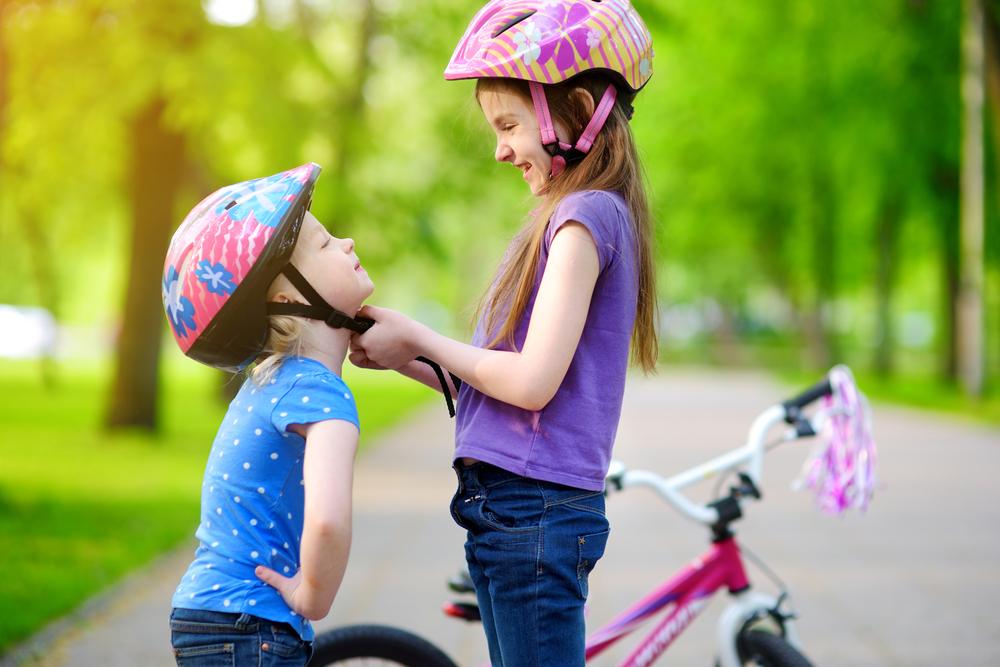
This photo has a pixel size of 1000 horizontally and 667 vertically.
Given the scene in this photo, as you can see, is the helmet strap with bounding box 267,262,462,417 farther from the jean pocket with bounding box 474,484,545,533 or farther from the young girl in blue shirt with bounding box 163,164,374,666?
the jean pocket with bounding box 474,484,545,533

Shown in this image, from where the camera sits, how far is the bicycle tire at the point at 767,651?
10.0 ft

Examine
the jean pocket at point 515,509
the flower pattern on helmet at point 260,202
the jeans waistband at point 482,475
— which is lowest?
the jean pocket at point 515,509

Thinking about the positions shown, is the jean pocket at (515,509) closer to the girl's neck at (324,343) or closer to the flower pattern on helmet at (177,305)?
the girl's neck at (324,343)

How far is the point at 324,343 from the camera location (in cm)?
232

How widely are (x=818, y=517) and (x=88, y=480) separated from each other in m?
5.85

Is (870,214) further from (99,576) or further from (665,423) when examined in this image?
(99,576)

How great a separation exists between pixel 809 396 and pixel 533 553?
1.32 m

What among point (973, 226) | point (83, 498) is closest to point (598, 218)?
point (83, 498)

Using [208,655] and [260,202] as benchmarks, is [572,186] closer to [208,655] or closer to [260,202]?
[260,202]

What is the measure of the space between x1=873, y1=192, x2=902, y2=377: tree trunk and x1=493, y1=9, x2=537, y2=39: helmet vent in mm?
25651

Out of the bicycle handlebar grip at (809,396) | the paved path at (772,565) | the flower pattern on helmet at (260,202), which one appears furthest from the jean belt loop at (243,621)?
the paved path at (772,565)

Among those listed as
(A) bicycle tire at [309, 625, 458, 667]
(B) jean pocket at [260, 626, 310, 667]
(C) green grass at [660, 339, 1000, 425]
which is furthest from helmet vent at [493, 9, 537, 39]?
(A) bicycle tire at [309, 625, 458, 667]

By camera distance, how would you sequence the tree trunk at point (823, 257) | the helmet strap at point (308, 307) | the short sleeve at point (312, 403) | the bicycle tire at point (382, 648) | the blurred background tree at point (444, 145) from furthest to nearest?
the tree trunk at point (823, 257) → the blurred background tree at point (444, 145) → the bicycle tire at point (382, 648) → the helmet strap at point (308, 307) → the short sleeve at point (312, 403)

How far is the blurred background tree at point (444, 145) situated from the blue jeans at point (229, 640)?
752 mm
